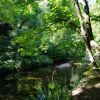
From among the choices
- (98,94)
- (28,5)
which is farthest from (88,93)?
(28,5)

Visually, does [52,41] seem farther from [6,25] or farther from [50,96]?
[50,96]

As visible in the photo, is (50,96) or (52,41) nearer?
(50,96)

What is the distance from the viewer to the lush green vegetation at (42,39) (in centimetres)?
1312

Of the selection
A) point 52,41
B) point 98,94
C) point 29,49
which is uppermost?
point 29,49

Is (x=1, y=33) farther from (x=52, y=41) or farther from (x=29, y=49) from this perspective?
(x=29, y=49)

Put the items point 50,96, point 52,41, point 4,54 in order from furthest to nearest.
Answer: point 52,41 < point 4,54 < point 50,96

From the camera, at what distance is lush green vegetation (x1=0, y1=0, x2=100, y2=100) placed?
43.0 ft

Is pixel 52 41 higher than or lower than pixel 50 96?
lower

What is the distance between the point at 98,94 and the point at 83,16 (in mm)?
3958

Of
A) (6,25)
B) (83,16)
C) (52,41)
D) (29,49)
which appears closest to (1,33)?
(6,25)

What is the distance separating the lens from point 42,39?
26.0 meters

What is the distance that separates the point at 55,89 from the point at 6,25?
26467 millimetres

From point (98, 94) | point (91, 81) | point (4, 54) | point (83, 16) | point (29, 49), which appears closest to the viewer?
point (98, 94)

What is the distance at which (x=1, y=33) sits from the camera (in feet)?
108
